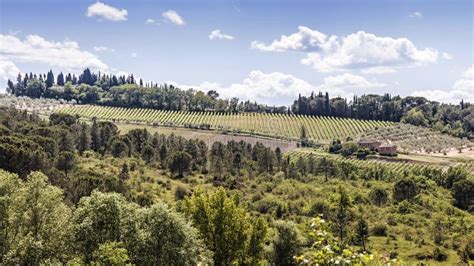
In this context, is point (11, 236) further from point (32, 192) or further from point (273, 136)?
point (273, 136)

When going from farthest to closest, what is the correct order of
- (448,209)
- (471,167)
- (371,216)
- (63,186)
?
(471,167)
(448,209)
(371,216)
(63,186)

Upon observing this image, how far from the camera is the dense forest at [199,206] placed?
34.5 m

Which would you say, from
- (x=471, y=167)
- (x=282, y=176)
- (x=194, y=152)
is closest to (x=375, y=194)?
(x=282, y=176)

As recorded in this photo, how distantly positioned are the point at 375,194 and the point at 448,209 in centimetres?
→ 1460

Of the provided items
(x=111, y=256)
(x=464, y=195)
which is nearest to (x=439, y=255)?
(x=464, y=195)

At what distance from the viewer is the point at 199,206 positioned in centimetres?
4650

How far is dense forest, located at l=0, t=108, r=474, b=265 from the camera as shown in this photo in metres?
34.5

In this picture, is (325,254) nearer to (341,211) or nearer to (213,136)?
(341,211)

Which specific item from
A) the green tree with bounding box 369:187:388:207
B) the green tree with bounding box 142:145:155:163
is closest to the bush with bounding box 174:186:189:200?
the green tree with bounding box 142:145:155:163

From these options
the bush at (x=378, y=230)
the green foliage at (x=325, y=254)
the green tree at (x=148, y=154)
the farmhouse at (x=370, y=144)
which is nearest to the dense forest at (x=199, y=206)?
the green foliage at (x=325, y=254)

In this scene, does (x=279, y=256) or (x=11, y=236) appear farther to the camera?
(x=279, y=256)

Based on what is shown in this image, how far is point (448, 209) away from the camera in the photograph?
9594cm

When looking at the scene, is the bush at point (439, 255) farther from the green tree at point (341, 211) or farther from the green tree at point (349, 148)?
the green tree at point (349, 148)

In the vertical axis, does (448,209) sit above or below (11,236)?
below
